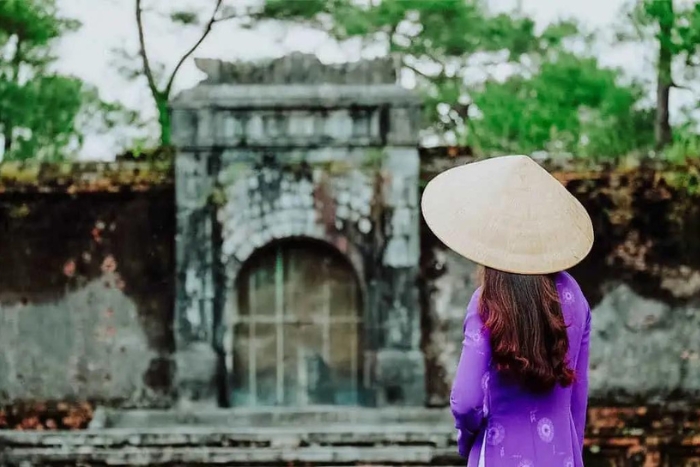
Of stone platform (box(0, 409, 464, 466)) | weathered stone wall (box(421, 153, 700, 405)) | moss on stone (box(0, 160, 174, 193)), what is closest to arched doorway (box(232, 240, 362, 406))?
Answer: weathered stone wall (box(421, 153, 700, 405))

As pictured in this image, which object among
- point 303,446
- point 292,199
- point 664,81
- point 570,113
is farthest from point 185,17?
point 303,446

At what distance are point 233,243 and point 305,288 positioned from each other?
0.79 m

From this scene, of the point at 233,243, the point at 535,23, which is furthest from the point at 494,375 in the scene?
the point at 535,23

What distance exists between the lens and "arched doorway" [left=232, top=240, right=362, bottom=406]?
791 cm

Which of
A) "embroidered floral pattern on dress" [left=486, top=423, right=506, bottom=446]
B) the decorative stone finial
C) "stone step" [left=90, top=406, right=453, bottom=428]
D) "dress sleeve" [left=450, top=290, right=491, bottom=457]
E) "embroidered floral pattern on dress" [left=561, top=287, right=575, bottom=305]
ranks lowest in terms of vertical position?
"stone step" [left=90, top=406, right=453, bottom=428]

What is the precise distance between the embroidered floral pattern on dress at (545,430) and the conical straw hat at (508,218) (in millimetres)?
411

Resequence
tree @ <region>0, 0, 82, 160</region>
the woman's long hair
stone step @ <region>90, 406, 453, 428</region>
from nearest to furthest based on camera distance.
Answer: the woman's long hair → stone step @ <region>90, 406, 453, 428</region> → tree @ <region>0, 0, 82, 160</region>

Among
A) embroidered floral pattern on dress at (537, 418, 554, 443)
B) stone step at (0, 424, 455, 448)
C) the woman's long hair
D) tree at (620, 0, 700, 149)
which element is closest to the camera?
the woman's long hair

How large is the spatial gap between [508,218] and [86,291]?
246 inches

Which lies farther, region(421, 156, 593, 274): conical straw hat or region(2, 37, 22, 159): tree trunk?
region(2, 37, 22, 159): tree trunk

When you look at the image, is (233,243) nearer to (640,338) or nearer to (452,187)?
(640,338)

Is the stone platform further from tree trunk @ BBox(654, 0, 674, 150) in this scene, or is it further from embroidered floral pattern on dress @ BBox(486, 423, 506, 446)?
tree trunk @ BBox(654, 0, 674, 150)

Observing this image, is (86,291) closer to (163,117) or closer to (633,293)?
(633,293)

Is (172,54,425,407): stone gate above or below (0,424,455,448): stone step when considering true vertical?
above
